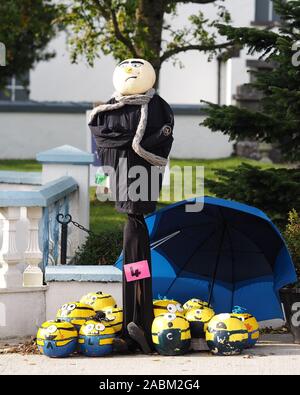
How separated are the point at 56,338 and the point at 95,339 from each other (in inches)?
10.7

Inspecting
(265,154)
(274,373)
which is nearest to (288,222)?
(274,373)

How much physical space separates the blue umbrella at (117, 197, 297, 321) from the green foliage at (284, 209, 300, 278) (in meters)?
0.73

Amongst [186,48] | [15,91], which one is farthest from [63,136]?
[186,48]

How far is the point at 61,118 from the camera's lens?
68.8 feet

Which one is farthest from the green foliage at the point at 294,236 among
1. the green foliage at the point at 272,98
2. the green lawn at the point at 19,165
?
the green lawn at the point at 19,165

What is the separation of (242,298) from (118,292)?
97 centimetres

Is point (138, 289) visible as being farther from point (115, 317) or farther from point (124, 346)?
point (124, 346)

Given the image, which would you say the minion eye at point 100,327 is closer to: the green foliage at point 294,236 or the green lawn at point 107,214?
the green foliage at point 294,236

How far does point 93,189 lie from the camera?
17.0 metres

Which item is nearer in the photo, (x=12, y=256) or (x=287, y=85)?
(x=12, y=256)

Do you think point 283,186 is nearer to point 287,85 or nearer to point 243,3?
point 287,85

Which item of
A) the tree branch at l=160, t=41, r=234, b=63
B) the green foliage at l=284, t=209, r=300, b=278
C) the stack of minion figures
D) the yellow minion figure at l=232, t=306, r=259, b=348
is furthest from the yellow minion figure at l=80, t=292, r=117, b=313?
the tree branch at l=160, t=41, r=234, b=63

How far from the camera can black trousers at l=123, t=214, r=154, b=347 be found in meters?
7.45

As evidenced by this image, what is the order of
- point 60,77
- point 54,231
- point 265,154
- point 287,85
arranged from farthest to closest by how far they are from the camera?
point 60,77 < point 265,154 < point 287,85 < point 54,231
